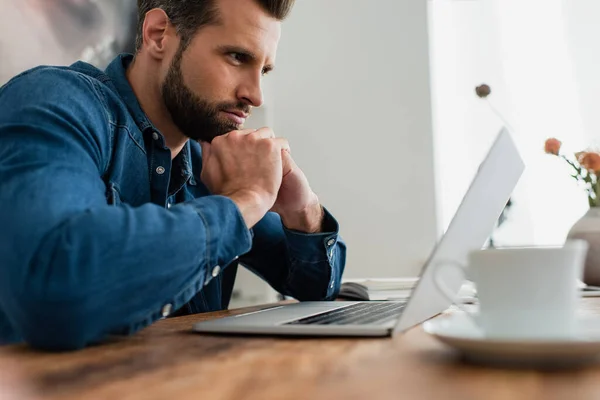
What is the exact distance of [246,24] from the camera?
1.32 m

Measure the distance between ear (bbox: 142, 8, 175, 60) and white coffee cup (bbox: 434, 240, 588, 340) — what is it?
1031 millimetres

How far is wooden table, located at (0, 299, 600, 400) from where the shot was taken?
0.39 metres

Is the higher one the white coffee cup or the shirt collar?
the shirt collar

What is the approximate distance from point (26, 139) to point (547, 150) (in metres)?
1.41

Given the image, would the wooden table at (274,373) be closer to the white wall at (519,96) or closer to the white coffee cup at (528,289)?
the white coffee cup at (528,289)

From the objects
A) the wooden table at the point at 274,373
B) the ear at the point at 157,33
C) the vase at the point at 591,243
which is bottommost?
the vase at the point at 591,243

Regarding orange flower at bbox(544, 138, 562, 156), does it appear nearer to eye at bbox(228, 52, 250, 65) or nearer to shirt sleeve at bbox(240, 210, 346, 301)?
shirt sleeve at bbox(240, 210, 346, 301)

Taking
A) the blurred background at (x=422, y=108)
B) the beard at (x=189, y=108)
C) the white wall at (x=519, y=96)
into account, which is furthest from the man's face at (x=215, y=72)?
the white wall at (x=519, y=96)

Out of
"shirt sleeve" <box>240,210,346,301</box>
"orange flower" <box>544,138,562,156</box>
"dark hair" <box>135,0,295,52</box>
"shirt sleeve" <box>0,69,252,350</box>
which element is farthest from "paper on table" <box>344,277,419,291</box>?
"shirt sleeve" <box>0,69,252,350</box>

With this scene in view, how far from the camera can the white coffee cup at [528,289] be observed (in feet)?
1.49

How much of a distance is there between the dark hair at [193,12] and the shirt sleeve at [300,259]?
44 cm

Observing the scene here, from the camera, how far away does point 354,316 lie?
76 centimetres

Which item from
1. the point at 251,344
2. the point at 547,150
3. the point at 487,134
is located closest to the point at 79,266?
the point at 251,344

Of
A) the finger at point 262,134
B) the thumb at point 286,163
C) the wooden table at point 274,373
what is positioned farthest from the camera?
the thumb at point 286,163
